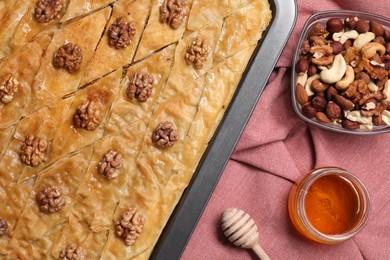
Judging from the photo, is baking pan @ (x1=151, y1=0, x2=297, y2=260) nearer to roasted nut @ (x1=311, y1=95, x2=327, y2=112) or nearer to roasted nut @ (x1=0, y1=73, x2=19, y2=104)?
roasted nut @ (x1=311, y1=95, x2=327, y2=112)

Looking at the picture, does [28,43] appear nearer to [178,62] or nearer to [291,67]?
[178,62]

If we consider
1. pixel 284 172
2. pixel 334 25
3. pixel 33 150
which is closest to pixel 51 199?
pixel 33 150

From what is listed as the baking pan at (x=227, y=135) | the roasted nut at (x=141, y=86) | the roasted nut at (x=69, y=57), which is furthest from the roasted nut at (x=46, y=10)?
the baking pan at (x=227, y=135)

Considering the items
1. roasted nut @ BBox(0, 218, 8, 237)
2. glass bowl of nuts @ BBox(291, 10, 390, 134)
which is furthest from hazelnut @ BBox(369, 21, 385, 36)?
roasted nut @ BBox(0, 218, 8, 237)

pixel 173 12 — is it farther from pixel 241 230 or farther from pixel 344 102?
pixel 241 230

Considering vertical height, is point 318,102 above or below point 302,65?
below
